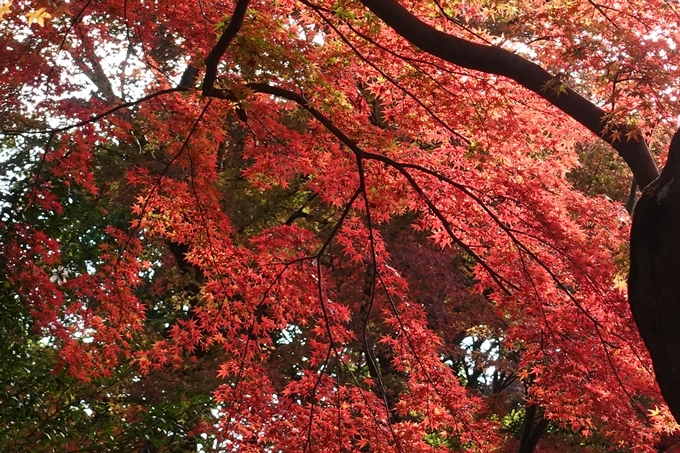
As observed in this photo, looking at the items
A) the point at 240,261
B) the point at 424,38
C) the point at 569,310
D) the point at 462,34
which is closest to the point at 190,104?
the point at 240,261

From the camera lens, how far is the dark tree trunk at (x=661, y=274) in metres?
2.69

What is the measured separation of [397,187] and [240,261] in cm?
133

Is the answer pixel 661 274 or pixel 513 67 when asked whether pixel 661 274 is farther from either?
pixel 513 67

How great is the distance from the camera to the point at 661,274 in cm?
272

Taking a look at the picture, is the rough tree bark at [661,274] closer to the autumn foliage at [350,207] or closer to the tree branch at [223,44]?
the autumn foliage at [350,207]

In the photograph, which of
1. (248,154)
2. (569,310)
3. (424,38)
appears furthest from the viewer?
(248,154)

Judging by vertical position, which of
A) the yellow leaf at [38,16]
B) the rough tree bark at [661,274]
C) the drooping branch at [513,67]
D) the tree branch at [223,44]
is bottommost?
Answer: the rough tree bark at [661,274]

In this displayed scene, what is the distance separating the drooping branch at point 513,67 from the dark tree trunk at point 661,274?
0.74m

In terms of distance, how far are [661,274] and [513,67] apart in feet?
4.52

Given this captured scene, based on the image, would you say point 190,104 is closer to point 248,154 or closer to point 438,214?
point 248,154

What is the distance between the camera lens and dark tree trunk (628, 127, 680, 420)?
269 centimetres

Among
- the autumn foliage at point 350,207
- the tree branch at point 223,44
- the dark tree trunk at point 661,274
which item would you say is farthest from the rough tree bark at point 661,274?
Answer: the tree branch at point 223,44

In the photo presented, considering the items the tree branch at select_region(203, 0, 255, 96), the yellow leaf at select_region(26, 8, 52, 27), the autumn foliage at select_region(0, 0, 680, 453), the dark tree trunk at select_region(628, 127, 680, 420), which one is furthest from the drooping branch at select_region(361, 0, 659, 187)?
the yellow leaf at select_region(26, 8, 52, 27)

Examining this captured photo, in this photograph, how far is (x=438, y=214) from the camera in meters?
4.97
